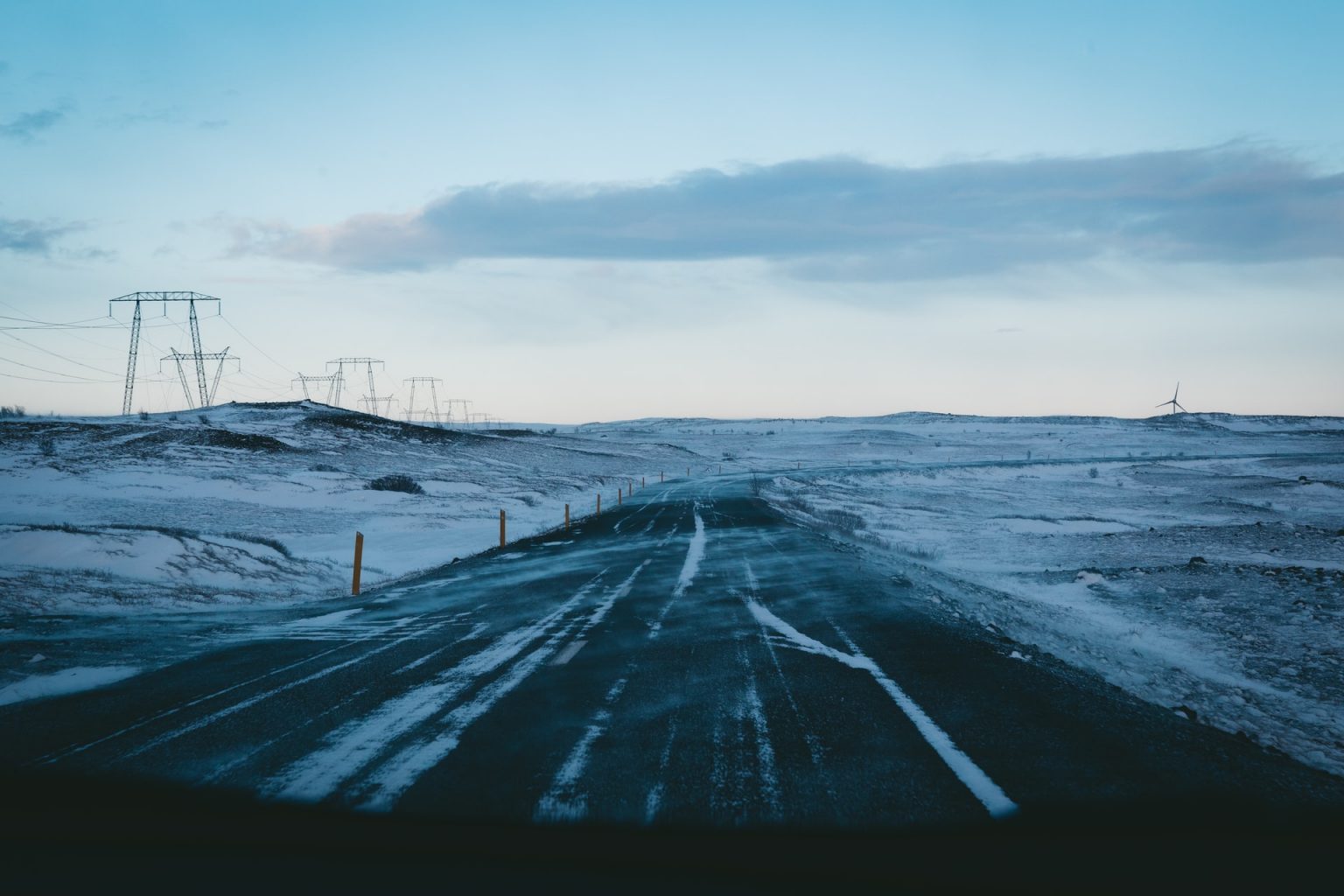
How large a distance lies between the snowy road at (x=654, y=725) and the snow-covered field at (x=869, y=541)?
4.19 ft

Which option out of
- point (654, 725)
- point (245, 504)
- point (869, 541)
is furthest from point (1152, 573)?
point (245, 504)

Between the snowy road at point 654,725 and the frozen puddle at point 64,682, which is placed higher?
the snowy road at point 654,725

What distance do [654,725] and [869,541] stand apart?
17.3m

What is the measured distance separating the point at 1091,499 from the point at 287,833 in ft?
144

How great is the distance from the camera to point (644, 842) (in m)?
4.22

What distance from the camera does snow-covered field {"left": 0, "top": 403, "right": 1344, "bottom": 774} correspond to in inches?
368

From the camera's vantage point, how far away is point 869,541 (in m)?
22.3

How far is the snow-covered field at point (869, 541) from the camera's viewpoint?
9.34 meters

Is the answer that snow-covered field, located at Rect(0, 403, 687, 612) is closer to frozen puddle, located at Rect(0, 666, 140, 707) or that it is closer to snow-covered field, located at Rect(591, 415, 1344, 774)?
frozen puddle, located at Rect(0, 666, 140, 707)

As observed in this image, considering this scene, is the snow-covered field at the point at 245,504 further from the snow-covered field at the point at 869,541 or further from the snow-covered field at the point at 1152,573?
the snow-covered field at the point at 1152,573

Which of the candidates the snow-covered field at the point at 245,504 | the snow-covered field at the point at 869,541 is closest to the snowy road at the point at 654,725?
the snow-covered field at the point at 869,541

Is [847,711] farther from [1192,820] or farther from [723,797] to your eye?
[1192,820]

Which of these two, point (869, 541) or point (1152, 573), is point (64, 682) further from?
point (869, 541)

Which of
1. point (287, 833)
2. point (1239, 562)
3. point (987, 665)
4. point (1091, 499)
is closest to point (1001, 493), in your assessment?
point (1091, 499)
